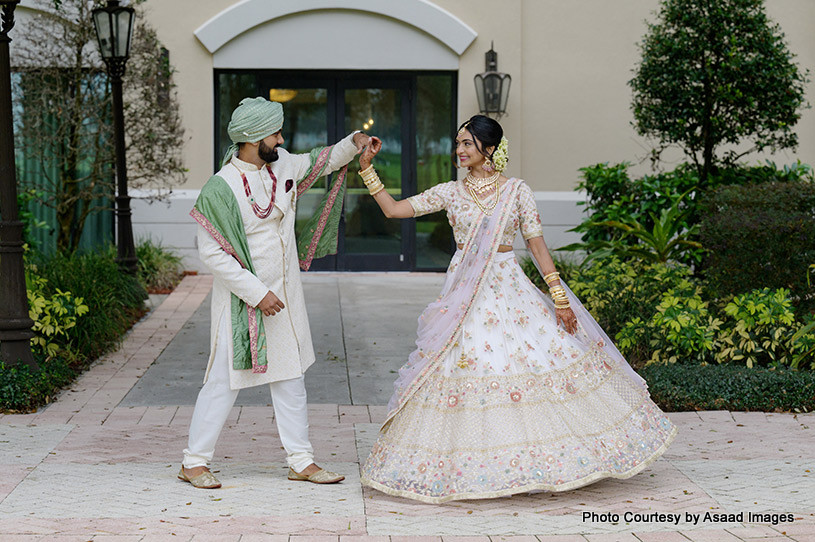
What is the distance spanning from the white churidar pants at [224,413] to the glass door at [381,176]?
927 centimetres

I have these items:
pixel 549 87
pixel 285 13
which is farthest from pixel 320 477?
pixel 549 87

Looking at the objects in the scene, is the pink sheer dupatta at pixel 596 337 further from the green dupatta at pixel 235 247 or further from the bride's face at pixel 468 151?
the green dupatta at pixel 235 247

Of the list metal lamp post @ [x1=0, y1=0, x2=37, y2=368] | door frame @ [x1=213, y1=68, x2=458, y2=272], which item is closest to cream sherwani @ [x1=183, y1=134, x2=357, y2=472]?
metal lamp post @ [x1=0, y1=0, x2=37, y2=368]

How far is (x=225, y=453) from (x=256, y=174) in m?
1.64

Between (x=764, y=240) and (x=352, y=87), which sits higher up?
(x=352, y=87)

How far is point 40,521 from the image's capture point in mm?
4578

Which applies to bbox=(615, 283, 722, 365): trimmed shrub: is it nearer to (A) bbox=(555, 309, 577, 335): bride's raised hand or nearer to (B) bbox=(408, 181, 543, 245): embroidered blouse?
(A) bbox=(555, 309, 577, 335): bride's raised hand

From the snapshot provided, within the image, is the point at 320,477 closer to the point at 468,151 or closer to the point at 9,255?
the point at 468,151

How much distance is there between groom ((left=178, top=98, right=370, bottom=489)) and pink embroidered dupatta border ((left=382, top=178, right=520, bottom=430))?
1.66 ft

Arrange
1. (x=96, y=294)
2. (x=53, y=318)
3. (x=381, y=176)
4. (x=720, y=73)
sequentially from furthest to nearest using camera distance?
(x=381, y=176) < (x=720, y=73) < (x=96, y=294) < (x=53, y=318)

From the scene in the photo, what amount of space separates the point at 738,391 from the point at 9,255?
4.93 metres

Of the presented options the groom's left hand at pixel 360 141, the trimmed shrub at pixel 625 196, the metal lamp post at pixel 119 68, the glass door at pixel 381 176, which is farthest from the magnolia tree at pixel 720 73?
the groom's left hand at pixel 360 141

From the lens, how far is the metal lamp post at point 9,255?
284 inches

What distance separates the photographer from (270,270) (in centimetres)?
508
